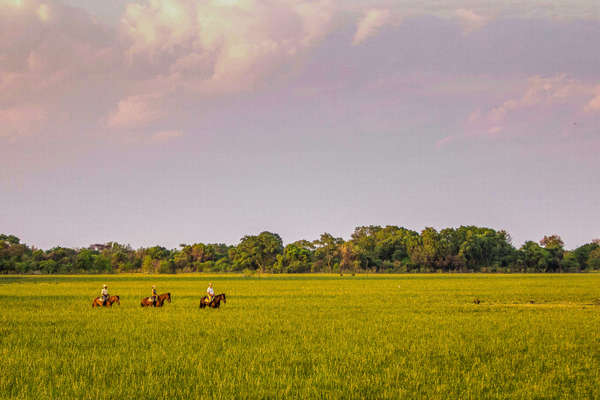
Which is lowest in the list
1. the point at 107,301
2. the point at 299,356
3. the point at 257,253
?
the point at 299,356

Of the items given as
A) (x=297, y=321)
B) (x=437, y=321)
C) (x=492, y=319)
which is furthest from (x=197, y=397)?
(x=492, y=319)

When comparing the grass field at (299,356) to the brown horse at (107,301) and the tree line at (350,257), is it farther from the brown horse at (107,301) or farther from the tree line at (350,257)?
the tree line at (350,257)

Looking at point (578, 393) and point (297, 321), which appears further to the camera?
point (297, 321)

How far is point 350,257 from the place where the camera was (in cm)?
13425

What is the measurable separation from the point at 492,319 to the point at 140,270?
489ft

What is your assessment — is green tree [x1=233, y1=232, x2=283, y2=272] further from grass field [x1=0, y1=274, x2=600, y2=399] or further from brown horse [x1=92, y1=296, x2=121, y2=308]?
grass field [x1=0, y1=274, x2=600, y2=399]

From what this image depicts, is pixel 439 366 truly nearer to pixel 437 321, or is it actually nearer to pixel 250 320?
pixel 437 321

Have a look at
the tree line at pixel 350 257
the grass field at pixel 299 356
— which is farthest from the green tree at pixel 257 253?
the grass field at pixel 299 356

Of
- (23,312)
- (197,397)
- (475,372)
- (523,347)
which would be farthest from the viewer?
(23,312)

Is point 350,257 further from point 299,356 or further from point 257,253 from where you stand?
point 299,356

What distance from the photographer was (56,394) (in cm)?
1009

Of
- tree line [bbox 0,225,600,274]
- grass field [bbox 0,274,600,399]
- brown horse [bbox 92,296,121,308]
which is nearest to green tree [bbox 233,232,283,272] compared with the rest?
tree line [bbox 0,225,600,274]

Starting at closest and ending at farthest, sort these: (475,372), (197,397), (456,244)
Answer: (197,397)
(475,372)
(456,244)

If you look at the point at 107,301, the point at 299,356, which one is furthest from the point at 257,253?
the point at 299,356
